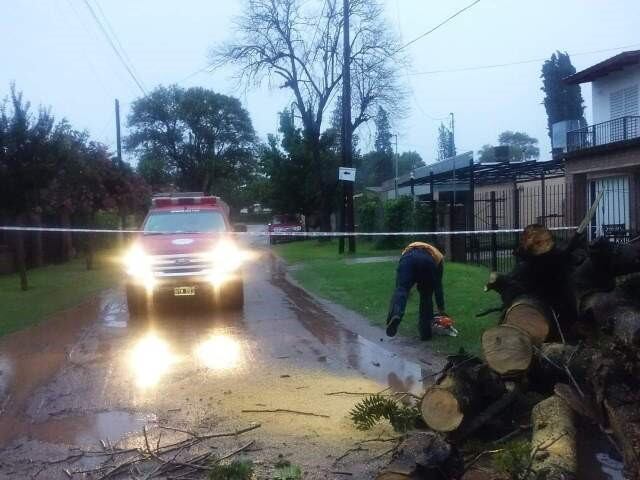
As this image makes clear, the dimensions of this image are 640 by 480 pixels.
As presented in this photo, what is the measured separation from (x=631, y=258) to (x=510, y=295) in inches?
40.8

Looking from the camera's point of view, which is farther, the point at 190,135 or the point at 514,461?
the point at 190,135

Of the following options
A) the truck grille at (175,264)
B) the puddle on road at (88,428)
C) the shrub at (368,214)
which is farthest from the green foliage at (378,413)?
the shrub at (368,214)

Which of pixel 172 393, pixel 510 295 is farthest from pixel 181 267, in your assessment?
pixel 510 295

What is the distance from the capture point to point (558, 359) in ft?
18.1

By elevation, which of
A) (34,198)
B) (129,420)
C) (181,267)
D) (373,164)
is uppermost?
(373,164)

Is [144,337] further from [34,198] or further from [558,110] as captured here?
[558,110]

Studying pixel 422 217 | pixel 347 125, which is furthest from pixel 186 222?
pixel 347 125

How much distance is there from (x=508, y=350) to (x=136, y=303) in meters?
8.62

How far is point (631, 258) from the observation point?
6113 mm

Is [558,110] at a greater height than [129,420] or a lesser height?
greater

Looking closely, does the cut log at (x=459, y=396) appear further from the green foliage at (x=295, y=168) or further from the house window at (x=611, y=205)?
the green foliage at (x=295, y=168)

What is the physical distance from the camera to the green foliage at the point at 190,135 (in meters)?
62.8

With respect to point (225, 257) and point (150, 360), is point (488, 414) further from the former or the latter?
point (225, 257)

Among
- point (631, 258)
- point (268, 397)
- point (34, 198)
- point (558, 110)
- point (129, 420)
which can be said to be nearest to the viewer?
point (631, 258)
